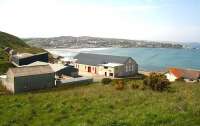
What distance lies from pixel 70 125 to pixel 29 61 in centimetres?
→ 6545

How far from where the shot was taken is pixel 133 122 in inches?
371

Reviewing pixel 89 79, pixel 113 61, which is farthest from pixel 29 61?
pixel 89 79

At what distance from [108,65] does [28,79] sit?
28.2 meters

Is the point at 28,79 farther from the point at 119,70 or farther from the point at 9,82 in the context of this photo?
the point at 119,70

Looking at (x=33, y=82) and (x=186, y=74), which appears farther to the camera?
(x=186, y=74)

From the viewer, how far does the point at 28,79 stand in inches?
1623

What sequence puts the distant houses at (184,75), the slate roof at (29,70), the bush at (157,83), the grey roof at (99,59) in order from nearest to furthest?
the bush at (157,83), the slate roof at (29,70), the distant houses at (184,75), the grey roof at (99,59)

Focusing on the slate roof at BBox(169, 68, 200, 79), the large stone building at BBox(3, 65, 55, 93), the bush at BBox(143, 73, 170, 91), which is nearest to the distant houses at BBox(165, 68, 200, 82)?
the slate roof at BBox(169, 68, 200, 79)

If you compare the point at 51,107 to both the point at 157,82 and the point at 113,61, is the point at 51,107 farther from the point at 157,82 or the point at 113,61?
the point at 113,61

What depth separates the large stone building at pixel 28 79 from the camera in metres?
40.0

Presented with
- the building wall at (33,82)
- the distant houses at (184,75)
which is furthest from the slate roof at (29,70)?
the distant houses at (184,75)

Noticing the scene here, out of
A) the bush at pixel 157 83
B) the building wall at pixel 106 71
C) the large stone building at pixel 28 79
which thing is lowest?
the building wall at pixel 106 71

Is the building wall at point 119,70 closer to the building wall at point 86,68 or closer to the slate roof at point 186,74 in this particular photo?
the building wall at point 86,68

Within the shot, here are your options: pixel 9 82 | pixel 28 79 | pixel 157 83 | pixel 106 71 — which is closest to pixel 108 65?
pixel 106 71
